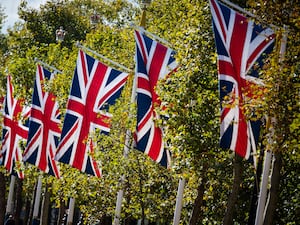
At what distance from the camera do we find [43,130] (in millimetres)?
31609

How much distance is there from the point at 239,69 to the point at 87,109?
35.5ft

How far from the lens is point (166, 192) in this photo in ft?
88.9

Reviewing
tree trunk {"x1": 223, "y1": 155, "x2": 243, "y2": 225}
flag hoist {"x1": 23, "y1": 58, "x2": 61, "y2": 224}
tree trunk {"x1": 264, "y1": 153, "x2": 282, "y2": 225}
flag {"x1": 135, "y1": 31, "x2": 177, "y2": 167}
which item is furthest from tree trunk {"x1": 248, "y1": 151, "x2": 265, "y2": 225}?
flag hoist {"x1": 23, "y1": 58, "x2": 61, "y2": 224}

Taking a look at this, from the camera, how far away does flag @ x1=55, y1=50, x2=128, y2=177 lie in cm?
2694

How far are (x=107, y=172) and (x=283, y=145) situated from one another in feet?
40.3

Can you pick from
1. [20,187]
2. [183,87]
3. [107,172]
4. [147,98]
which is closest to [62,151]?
[107,172]

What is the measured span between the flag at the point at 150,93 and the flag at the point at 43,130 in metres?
8.56

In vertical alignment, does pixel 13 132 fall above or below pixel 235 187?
above

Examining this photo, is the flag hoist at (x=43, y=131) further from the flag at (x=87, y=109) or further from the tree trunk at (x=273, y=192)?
A: the tree trunk at (x=273, y=192)

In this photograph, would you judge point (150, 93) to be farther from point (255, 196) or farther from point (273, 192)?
point (273, 192)

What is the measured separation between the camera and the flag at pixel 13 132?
116ft

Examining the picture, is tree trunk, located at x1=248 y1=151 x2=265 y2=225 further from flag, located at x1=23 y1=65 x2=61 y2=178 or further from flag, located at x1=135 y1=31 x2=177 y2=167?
flag, located at x1=23 y1=65 x2=61 y2=178

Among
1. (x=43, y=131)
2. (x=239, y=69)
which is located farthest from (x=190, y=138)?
(x=43, y=131)

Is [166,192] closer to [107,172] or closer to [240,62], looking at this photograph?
[107,172]
